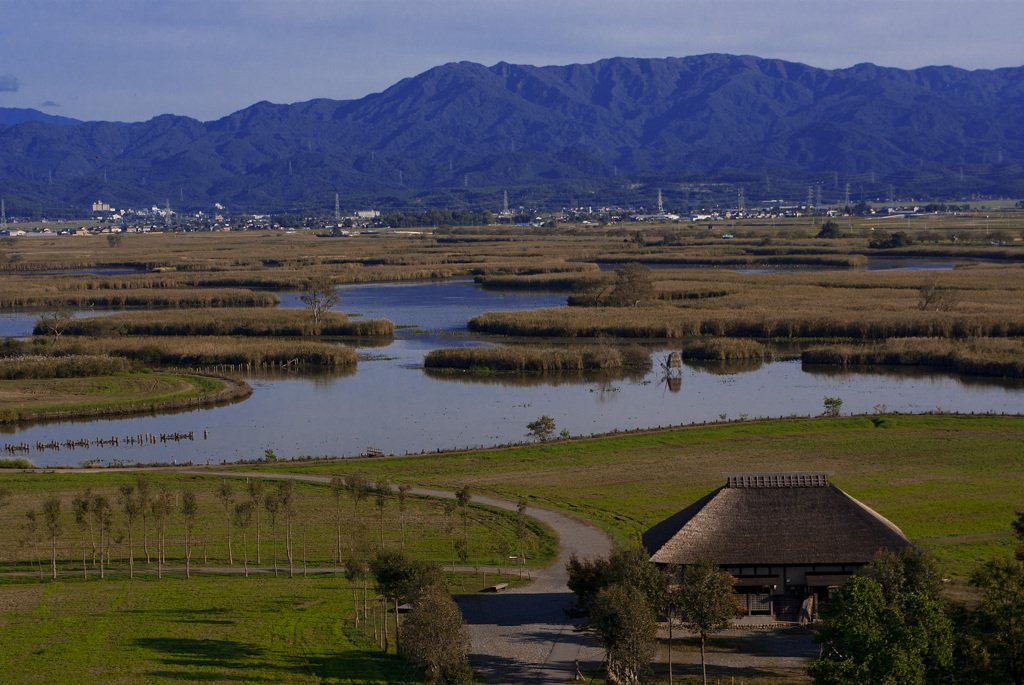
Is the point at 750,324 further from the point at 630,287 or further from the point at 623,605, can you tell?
the point at 623,605

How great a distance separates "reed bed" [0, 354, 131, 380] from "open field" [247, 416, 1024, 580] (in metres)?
29.0

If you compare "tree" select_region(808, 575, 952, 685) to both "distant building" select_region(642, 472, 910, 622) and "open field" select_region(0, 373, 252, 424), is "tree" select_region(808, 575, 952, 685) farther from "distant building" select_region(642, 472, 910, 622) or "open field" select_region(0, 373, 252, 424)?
"open field" select_region(0, 373, 252, 424)

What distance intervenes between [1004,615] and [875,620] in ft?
8.44

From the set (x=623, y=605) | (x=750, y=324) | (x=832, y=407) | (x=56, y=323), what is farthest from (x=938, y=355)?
(x=56, y=323)

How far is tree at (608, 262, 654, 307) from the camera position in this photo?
95812 mm

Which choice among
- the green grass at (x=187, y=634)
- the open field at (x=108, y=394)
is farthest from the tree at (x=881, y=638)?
the open field at (x=108, y=394)

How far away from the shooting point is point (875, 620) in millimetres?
20109

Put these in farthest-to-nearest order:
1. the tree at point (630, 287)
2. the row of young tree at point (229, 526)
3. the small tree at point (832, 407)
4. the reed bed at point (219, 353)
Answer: the tree at point (630, 287)
the reed bed at point (219, 353)
the small tree at point (832, 407)
the row of young tree at point (229, 526)

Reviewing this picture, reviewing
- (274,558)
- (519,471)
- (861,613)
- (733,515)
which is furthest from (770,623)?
(519,471)

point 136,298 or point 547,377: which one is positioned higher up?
point 136,298

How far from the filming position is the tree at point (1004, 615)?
2022cm

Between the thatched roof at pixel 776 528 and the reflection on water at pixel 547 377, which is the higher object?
the thatched roof at pixel 776 528

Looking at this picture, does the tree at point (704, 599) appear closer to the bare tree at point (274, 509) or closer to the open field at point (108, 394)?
the bare tree at point (274, 509)

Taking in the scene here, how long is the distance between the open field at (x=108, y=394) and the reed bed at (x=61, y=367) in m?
0.92
